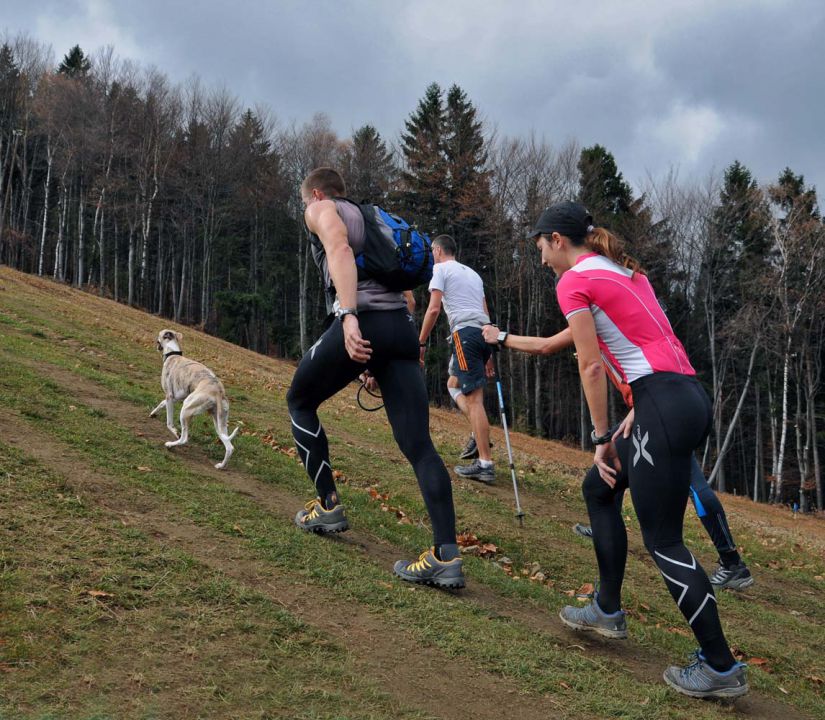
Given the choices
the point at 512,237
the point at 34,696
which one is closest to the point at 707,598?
the point at 34,696

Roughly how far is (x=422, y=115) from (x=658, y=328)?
156 feet

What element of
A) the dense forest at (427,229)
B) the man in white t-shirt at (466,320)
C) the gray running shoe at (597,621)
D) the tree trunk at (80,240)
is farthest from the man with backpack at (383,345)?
the tree trunk at (80,240)

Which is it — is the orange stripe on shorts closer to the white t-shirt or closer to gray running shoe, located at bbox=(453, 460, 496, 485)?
the white t-shirt

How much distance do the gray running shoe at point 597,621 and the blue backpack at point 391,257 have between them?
88.3 inches

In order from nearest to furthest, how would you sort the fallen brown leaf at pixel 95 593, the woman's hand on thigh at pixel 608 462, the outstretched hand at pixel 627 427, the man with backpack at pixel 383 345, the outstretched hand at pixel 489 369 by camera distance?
the fallen brown leaf at pixel 95 593 < the outstretched hand at pixel 627 427 < the woman's hand on thigh at pixel 608 462 < the man with backpack at pixel 383 345 < the outstretched hand at pixel 489 369

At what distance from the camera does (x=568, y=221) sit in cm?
410

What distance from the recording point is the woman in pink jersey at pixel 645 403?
360 centimetres

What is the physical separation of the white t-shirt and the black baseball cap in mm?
4040

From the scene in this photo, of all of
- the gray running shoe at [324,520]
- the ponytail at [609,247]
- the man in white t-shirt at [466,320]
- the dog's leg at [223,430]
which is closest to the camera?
the ponytail at [609,247]

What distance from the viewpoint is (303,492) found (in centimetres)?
669

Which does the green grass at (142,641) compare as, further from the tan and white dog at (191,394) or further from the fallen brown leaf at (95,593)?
the tan and white dog at (191,394)

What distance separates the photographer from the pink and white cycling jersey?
12.4 feet

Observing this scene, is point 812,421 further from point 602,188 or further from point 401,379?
point 401,379

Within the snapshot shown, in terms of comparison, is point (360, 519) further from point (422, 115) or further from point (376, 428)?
point (422, 115)
